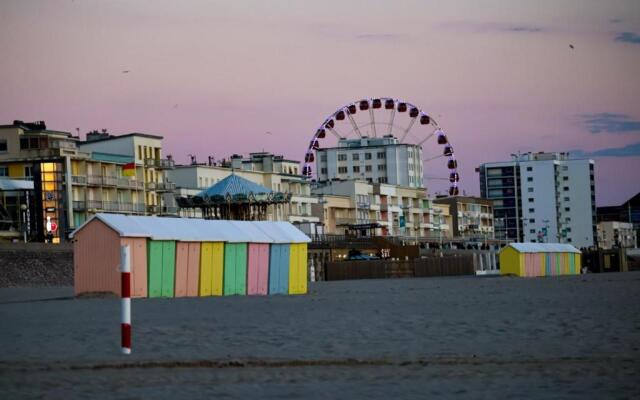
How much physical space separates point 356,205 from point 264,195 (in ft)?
247

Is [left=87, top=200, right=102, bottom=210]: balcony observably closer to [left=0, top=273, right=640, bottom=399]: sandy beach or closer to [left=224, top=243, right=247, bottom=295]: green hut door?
[left=224, top=243, right=247, bottom=295]: green hut door

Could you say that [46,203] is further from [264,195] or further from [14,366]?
[14,366]

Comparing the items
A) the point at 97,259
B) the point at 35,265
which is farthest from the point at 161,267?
the point at 35,265

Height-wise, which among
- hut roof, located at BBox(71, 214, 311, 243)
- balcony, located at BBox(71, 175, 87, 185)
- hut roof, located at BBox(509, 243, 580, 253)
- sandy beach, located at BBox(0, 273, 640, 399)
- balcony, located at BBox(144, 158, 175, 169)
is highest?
balcony, located at BBox(144, 158, 175, 169)

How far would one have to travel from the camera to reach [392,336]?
63.8 feet

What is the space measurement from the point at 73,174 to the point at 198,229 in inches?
2338

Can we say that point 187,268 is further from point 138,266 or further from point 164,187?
point 164,187

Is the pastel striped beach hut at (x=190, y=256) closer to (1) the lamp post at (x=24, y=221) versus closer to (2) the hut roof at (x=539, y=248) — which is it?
(2) the hut roof at (x=539, y=248)

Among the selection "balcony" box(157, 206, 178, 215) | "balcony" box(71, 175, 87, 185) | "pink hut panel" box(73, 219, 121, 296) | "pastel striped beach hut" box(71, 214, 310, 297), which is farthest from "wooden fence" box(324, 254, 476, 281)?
"pink hut panel" box(73, 219, 121, 296)

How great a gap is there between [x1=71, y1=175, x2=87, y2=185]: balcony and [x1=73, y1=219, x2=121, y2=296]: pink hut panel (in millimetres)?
62020

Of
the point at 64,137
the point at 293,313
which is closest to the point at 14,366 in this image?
the point at 293,313

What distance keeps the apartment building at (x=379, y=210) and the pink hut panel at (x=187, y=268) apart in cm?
9734

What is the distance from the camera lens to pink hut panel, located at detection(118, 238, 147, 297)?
38344 mm

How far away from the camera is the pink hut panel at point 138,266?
126 feet
